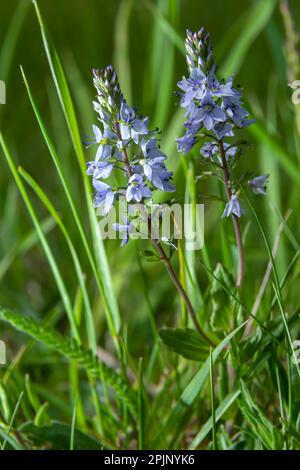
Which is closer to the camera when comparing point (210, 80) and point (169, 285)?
point (210, 80)

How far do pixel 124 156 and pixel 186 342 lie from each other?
0.80ft

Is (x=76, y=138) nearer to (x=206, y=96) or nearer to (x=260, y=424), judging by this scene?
(x=206, y=96)

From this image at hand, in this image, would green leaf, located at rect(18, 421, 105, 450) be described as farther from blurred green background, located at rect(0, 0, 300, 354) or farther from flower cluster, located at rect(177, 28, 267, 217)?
flower cluster, located at rect(177, 28, 267, 217)

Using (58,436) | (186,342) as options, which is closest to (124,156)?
(186,342)

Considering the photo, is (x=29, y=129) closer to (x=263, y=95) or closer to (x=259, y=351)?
(x=263, y=95)

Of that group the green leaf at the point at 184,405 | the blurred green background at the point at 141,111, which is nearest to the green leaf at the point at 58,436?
the green leaf at the point at 184,405

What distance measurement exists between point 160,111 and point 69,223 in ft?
0.89

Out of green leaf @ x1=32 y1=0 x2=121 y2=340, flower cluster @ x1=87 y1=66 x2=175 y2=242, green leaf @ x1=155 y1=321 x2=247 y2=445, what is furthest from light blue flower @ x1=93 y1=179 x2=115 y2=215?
green leaf @ x1=155 y1=321 x2=247 y2=445

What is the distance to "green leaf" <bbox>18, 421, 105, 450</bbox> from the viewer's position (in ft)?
2.72

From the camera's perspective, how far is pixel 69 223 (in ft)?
4.40

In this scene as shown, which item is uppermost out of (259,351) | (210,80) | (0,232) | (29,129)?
(29,129)

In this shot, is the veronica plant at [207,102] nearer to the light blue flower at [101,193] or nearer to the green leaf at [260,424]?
the light blue flower at [101,193]

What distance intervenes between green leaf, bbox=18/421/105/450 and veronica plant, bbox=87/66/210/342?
281 mm
